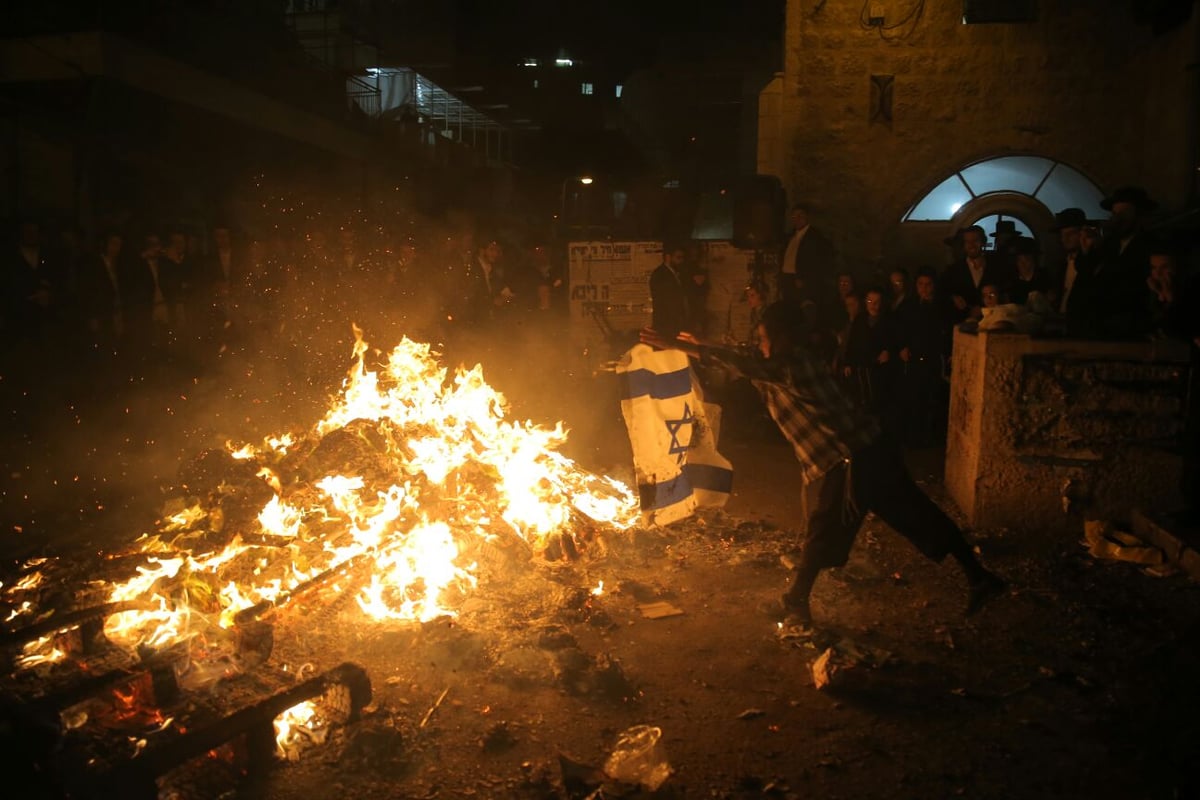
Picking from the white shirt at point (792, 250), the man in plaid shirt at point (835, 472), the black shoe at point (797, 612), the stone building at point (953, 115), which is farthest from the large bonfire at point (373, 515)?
the stone building at point (953, 115)

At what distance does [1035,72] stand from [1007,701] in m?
11.7

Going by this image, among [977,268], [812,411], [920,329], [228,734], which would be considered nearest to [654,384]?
[812,411]

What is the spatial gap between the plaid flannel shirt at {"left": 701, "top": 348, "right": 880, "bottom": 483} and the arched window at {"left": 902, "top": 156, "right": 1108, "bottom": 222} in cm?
913

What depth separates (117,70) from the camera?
1359cm

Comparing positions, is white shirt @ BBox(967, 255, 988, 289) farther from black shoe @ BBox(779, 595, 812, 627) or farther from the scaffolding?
the scaffolding

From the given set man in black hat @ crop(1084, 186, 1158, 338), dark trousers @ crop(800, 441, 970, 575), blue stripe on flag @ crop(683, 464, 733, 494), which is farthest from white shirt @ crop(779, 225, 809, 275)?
dark trousers @ crop(800, 441, 970, 575)

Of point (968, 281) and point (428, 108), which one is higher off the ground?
point (428, 108)

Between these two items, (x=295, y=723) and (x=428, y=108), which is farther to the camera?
(x=428, y=108)

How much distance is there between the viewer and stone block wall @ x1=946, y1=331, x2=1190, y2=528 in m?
7.16

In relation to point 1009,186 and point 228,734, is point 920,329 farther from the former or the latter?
point 228,734

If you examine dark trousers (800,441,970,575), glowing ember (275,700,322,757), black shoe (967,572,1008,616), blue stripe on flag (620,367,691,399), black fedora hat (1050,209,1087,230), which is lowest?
glowing ember (275,700,322,757)

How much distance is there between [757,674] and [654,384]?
2.68 meters

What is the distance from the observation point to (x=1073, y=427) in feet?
24.1

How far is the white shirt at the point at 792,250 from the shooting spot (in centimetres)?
1242
